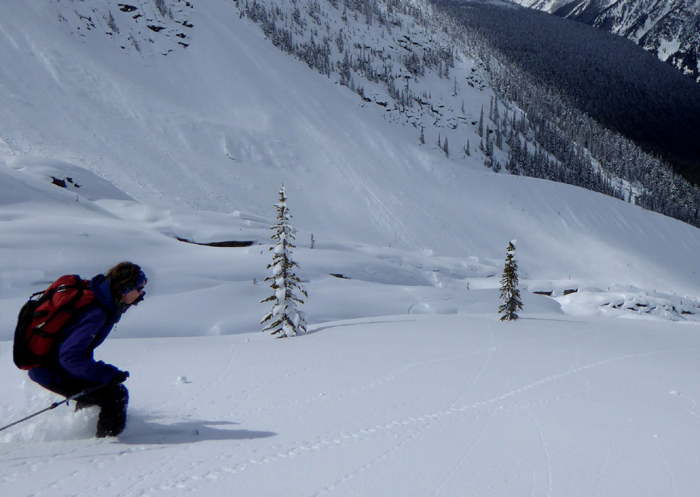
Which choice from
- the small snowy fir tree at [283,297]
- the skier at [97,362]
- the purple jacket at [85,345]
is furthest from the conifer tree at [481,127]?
the purple jacket at [85,345]

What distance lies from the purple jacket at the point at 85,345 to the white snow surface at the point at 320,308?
51 centimetres

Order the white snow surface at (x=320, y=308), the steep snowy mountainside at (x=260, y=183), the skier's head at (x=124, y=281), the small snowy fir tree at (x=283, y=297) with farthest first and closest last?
1. the steep snowy mountainside at (x=260, y=183)
2. the small snowy fir tree at (x=283, y=297)
3. the skier's head at (x=124, y=281)
4. the white snow surface at (x=320, y=308)

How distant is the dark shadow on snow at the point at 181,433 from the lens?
3428 mm

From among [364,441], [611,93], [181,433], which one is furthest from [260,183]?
[611,93]

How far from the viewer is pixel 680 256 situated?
56.5 metres

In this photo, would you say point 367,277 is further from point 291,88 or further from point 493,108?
point 493,108

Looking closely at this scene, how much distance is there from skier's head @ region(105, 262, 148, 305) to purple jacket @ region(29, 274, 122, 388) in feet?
0.16

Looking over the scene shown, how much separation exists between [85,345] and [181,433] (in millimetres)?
1120

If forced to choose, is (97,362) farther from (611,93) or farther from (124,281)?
(611,93)

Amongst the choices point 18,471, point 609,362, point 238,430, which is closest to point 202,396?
point 238,430

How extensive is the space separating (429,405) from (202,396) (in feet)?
8.64

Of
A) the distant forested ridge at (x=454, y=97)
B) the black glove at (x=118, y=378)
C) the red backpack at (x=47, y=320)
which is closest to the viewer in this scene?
the red backpack at (x=47, y=320)

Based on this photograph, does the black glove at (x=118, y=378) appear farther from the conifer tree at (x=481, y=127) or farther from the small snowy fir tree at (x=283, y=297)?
the conifer tree at (x=481, y=127)

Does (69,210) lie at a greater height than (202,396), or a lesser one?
greater
